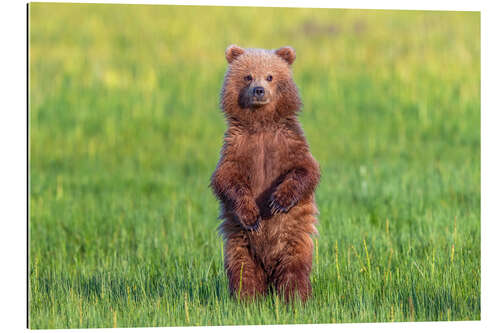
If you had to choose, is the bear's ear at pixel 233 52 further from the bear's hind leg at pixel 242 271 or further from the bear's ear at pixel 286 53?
the bear's hind leg at pixel 242 271

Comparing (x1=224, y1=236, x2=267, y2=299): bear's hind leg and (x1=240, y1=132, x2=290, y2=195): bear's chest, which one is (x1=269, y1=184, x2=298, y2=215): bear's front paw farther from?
(x1=224, y1=236, x2=267, y2=299): bear's hind leg

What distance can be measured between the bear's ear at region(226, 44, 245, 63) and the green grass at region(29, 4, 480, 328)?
2017 mm

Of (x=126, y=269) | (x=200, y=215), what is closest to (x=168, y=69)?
(x=200, y=215)

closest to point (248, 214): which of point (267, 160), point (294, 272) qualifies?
point (267, 160)

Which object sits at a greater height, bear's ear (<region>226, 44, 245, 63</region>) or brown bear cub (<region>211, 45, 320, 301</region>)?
bear's ear (<region>226, 44, 245, 63</region>)

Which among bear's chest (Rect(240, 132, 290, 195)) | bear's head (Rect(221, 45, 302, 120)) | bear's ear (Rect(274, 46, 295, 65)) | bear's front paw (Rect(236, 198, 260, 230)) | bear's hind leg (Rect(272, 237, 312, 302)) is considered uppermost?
bear's ear (Rect(274, 46, 295, 65))

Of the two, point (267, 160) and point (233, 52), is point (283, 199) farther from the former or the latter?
point (233, 52)

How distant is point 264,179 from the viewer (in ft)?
19.1

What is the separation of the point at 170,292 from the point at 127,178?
163 inches

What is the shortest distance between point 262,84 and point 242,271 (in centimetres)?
126

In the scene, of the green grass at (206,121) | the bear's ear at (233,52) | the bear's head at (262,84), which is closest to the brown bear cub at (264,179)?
the bear's head at (262,84)

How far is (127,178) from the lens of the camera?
10070 mm

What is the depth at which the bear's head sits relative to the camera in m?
Answer: 5.86

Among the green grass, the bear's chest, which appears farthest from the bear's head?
the green grass
